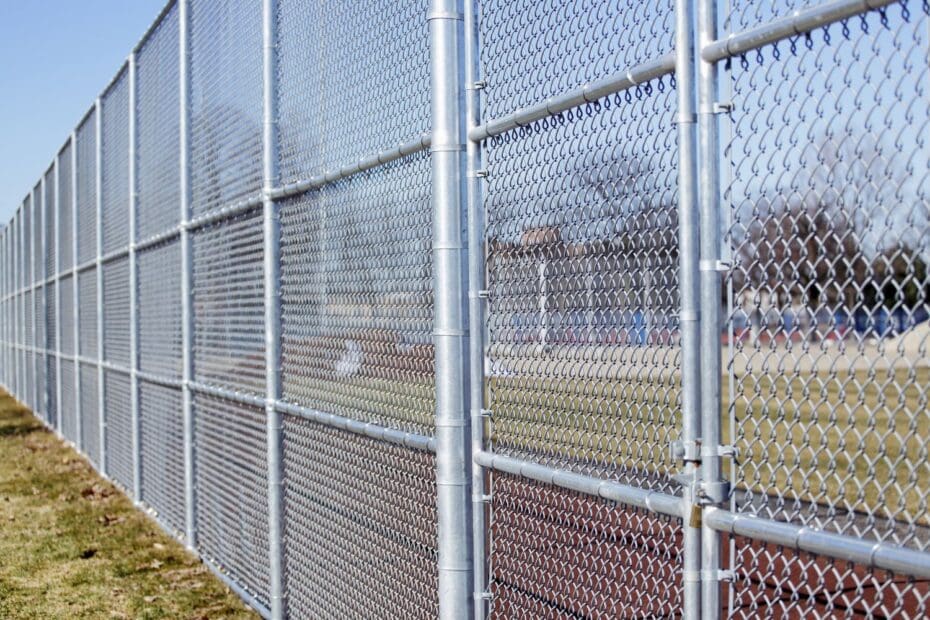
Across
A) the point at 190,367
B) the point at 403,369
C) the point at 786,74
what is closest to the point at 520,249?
the point at 403,369

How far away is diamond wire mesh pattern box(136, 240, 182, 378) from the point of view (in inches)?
346

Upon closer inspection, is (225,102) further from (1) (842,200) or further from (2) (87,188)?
(2) (87,188)

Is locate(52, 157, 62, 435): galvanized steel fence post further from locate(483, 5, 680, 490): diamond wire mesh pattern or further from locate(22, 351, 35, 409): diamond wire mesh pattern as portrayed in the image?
locate(483, 5, 680, 490): diamond wire mesh pattern

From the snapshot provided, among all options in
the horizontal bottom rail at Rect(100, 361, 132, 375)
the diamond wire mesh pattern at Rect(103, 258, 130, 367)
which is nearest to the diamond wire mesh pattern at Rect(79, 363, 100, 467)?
the horizontal bottom rail at Rect(100, 361, 132, 375)

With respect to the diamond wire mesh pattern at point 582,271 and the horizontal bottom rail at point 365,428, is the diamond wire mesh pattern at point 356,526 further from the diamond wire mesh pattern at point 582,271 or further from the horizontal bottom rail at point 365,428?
the diamond wire mesh pattern at point 582,271

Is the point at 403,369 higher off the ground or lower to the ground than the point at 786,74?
lower

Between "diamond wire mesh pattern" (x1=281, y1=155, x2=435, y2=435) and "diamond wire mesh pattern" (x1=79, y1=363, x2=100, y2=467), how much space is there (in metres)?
8.03

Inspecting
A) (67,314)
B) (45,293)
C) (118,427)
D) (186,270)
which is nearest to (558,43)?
(186,270)

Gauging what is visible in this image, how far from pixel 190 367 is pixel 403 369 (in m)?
3.72

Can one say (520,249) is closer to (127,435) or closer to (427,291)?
(427,291)

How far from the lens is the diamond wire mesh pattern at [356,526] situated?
454 centimetres

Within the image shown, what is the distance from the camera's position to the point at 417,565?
14.9 ft

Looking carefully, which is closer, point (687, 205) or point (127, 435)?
point (687, 205)

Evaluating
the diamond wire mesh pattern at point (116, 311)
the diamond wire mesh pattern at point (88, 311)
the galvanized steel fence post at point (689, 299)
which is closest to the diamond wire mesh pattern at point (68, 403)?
the diamond wire mesh pattern at point (88, 311)
